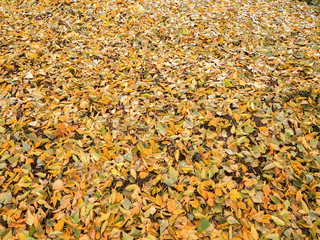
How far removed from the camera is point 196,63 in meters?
3.48

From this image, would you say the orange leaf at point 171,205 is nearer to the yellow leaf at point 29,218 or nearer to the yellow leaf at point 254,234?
the yellow leaf at point 254,234

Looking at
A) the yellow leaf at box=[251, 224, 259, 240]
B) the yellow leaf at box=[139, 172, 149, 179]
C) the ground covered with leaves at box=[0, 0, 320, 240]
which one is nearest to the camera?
the yellow leaf at box=[251, 224, 259, 240]

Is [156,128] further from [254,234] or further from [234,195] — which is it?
[254,234]

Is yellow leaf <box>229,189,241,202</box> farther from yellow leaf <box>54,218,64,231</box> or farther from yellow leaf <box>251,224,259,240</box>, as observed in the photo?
yellow leaf <box>54,218,64,231</box>

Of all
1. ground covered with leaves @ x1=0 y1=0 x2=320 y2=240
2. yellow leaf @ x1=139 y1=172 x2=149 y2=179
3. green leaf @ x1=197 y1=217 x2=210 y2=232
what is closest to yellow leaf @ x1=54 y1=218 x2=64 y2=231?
ground covered with leaves @ x1=0 y1=0 x2=320 y2=240

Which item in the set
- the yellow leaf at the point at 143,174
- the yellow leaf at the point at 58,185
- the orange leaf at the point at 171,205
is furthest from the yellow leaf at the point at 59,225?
the orange leaf at the point at 171,205

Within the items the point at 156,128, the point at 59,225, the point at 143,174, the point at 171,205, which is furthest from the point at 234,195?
the point at 59,225

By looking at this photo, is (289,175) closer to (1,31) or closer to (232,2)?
(232,2)

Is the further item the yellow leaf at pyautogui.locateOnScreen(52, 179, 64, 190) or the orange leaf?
the yellow leaf at pyautogui.locateOnScreen(52, 179, 64, 190)

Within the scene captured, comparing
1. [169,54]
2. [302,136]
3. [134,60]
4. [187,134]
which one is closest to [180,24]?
[169,54]

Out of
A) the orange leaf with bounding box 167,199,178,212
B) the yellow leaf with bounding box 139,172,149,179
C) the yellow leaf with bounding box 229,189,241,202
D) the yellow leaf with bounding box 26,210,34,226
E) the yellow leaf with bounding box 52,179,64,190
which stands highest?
the yellow leaf with bounding box 229,189,241,202

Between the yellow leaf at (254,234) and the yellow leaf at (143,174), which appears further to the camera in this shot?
the yellow leaf at (143,174)

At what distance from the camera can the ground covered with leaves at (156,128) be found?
1.89 metres

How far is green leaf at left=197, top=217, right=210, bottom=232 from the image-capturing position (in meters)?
1.82
